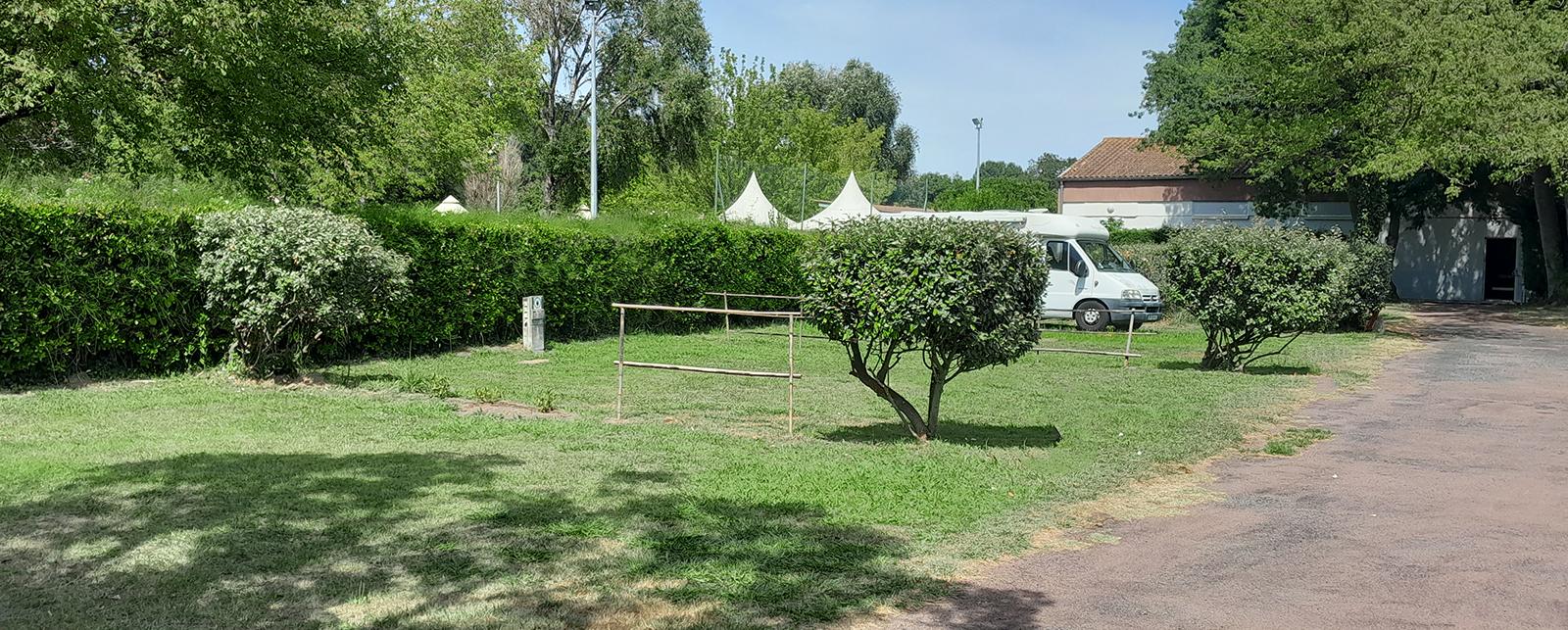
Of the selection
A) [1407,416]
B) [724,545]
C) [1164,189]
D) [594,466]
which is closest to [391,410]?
[594,466]

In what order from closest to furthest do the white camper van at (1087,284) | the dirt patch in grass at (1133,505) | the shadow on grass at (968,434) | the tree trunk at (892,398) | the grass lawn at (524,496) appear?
the grass lawn at (524,496) → the dirt patch in grass at (1133,505) → the tree trunk at (892,398) → the shadow on grass at (968,434) → the white camper van at (1087,284)

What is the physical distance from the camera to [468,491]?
690cm

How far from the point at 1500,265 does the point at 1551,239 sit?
22.8 feet

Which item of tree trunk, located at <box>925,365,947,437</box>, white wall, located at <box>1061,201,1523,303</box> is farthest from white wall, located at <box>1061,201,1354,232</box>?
tree trunk, located at <box>925,365,947,437</box>

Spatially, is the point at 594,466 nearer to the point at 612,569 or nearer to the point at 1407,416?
the point at 612,569

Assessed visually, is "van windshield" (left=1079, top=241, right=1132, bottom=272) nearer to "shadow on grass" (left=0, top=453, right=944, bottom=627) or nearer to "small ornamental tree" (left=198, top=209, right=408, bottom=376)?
"small ornamental tree" (left=198, top=209, right=408, bottom=376)

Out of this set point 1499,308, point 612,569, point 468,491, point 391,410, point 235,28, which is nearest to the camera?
point 612,569

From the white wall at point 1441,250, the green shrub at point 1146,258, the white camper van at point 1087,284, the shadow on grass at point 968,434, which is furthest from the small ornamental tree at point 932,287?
the white wall at point 1441,250

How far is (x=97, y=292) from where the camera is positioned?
11.5 meters

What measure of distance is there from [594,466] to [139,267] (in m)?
6.58

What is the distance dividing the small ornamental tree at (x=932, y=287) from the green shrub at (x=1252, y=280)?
7.11m

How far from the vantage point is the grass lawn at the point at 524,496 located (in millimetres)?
4949

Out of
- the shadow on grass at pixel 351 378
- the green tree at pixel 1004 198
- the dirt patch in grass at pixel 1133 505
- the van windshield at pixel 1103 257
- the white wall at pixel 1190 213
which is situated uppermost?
the green tree at pixel 1004 198

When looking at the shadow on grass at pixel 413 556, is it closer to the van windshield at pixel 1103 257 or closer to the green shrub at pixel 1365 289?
the van windshield at pixel 1103 257
